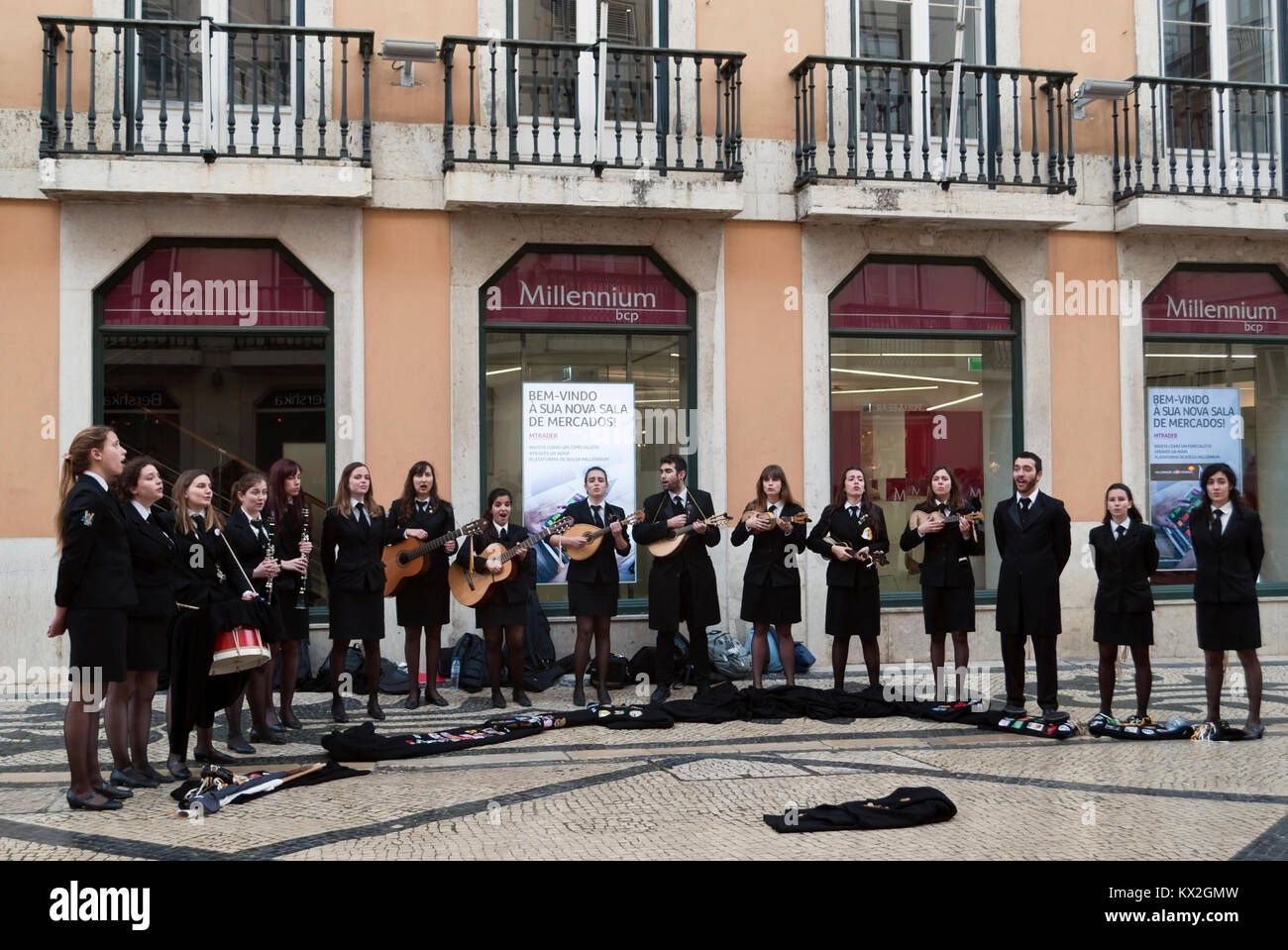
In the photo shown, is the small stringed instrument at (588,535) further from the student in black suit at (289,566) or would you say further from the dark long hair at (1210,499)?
the dark long hair at (1210,499)

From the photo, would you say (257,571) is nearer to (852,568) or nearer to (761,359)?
(852,568)

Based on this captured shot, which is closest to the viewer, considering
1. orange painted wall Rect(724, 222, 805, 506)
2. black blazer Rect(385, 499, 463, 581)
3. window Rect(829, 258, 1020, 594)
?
black blazer Rect(385, 499, 463, 581)

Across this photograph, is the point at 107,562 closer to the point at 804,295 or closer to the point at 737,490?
the point at 737,490

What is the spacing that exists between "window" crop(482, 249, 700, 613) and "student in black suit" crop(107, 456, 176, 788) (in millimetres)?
5131

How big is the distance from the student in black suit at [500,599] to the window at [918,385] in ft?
13.4

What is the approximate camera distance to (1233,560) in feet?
29.5

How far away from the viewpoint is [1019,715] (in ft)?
30.7

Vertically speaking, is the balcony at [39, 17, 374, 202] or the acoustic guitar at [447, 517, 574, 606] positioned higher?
the balcony at [39, 17, 374, 202]

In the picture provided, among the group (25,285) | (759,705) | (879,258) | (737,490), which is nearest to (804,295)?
(879,258)

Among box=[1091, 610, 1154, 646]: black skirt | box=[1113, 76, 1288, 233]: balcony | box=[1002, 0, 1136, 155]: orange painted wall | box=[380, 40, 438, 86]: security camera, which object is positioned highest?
box=[1002, 0, 1136, 155]: orange painted wall

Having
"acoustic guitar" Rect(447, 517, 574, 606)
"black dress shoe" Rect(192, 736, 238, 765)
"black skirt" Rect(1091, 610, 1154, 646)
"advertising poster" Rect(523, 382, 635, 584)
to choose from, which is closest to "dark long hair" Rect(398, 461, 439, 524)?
"acoustic guitar" Rect(447, 517, 574, 606)

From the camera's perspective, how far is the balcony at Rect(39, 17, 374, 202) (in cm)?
1152

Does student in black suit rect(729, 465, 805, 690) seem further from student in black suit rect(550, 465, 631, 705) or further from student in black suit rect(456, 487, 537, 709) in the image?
student in black suit rect(456, 487, 537, 709)

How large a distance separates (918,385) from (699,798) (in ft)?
24.6
